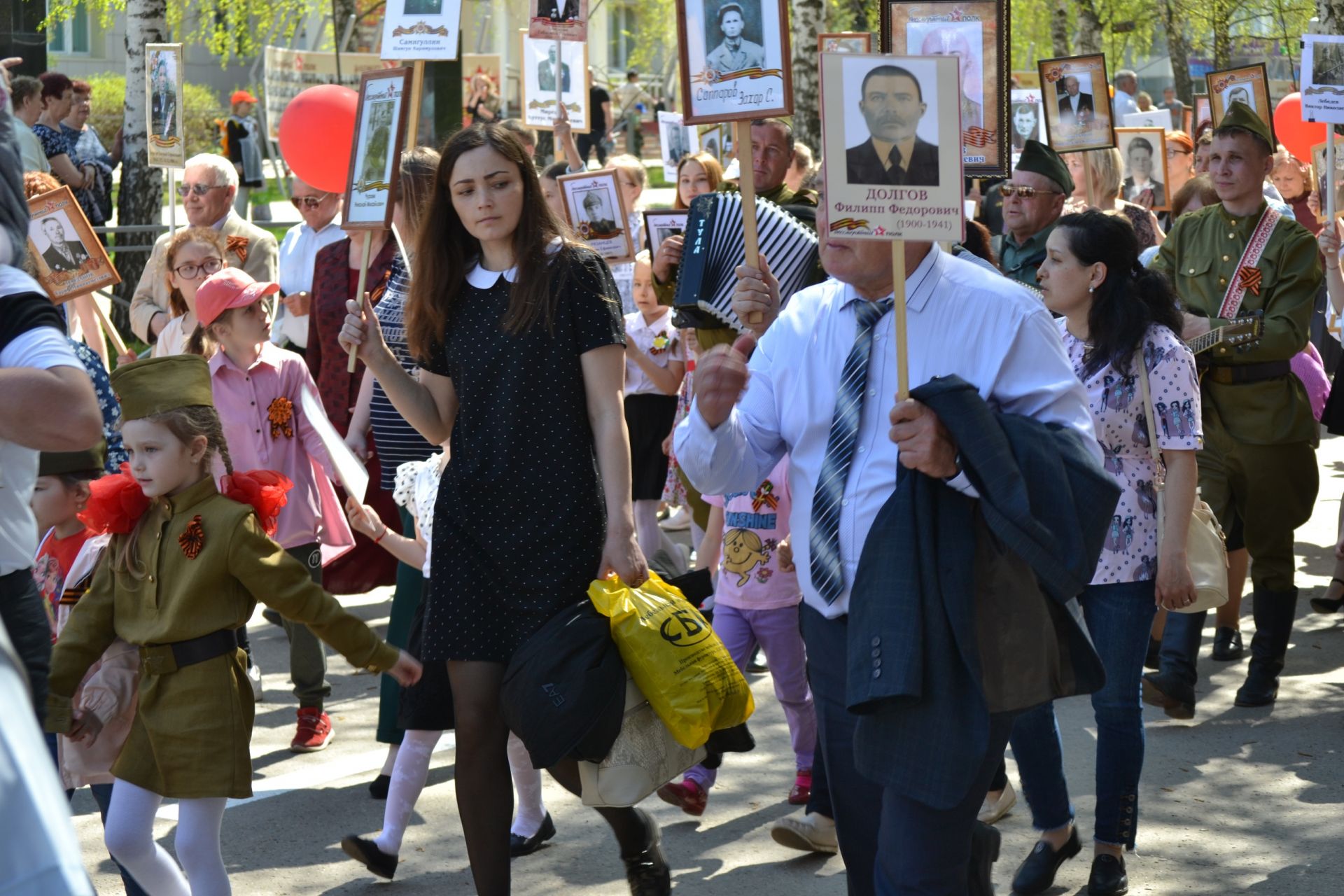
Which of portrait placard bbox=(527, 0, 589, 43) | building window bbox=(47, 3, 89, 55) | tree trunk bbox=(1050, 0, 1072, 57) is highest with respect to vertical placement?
building window bbox=(47, 3, 89, 55)

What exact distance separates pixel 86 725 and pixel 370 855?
Answer: 1.11m

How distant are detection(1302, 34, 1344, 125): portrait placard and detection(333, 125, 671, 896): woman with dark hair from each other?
462cm

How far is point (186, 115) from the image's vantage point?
29.6 metres

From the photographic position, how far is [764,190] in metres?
6.82

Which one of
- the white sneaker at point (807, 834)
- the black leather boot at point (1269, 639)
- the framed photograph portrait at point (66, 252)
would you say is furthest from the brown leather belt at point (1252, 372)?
the framed photograph portrait at point (66, 252)

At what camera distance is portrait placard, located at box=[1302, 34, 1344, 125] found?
766 centimetres

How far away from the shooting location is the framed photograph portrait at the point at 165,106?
9.98 m

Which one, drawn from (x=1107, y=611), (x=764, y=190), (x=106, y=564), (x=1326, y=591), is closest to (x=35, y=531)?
(x=106, y=564)

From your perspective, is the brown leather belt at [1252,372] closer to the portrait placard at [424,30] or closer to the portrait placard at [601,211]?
the portrait placard at [601,211]

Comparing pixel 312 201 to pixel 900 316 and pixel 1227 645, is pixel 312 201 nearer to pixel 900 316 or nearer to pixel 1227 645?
pixel 1227 645

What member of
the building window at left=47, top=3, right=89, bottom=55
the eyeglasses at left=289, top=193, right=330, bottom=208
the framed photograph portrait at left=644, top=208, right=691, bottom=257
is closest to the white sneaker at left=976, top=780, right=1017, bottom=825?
the framed photograph portrait at left=644, top=208, right=691, bottom=257

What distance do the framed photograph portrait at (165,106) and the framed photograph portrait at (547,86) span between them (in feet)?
7.07

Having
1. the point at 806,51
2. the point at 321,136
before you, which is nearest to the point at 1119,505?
the point at 321,136

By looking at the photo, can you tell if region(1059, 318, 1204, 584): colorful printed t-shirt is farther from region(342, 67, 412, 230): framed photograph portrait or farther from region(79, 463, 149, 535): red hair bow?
region(79, 463, 149, 535): red hair bow
